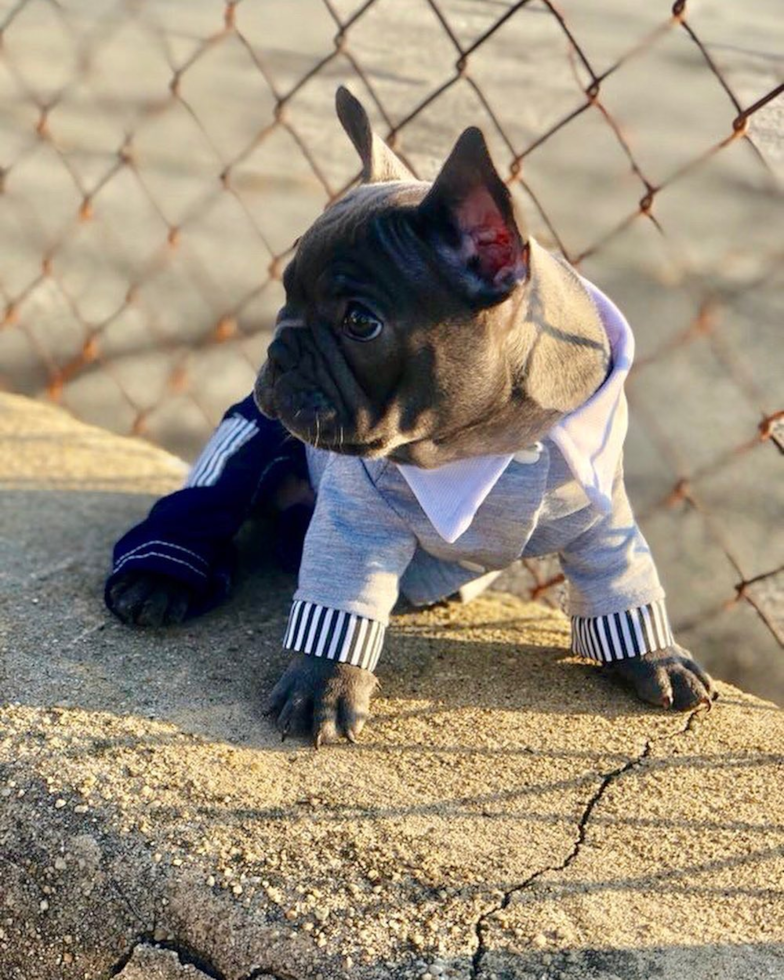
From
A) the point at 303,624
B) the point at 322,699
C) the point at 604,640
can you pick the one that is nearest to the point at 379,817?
the point at 322,699

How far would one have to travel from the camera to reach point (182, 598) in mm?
2564

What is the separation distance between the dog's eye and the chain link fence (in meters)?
0.75

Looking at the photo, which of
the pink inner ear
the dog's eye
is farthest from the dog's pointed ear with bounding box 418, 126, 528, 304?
the dog's eye

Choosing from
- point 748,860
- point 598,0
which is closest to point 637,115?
point 598,0

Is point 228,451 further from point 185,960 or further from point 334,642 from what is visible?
point 185,960

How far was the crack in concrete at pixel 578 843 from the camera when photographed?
181 cm

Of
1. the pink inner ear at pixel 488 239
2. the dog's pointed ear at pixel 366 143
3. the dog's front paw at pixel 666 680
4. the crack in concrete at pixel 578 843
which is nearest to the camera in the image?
the crack in concrete at pixel 578 843

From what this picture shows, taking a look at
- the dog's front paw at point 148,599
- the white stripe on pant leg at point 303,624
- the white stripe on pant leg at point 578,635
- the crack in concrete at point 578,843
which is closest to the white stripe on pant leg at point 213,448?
the dog's front paw at point 148,599

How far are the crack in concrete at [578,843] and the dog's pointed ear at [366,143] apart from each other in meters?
0.98

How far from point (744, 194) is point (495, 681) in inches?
148

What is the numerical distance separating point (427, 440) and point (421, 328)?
0.22 meters

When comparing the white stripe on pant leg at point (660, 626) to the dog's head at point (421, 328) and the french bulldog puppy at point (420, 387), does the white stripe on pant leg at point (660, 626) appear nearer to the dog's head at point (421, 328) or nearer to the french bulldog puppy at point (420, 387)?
the french bulldog puppy at point (420, 387)

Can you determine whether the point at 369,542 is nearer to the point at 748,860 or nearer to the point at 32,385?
the point at 748,860

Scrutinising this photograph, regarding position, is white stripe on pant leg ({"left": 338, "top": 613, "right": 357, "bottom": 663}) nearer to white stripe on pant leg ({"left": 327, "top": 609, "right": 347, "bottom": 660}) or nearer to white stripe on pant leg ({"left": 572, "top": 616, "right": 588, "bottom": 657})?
white stripe on pant leg ({"left": 327, "top": 609, "right": 347, "bottom": 660})
